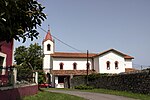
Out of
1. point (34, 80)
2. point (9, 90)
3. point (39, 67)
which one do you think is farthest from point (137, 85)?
point (39, 67)

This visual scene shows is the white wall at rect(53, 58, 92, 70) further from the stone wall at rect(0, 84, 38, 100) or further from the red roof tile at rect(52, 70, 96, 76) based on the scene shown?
the stone wall at rect(0, 84, 38, 100)

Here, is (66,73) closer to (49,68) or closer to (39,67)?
(49,68)

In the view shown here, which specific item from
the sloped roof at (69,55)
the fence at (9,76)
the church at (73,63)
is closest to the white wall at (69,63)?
the church at (73,63)

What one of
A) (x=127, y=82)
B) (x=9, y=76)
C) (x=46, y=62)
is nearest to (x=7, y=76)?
(x=9, y=76)

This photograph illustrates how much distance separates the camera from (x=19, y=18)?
21.4 ft

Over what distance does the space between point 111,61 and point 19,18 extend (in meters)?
49.9

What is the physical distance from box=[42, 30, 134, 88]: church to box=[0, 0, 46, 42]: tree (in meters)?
45.1

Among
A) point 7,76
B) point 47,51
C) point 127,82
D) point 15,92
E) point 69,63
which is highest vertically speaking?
point 47,51

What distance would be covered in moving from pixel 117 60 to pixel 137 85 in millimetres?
31747

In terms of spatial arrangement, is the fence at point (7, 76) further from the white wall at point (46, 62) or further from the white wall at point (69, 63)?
the white wall at point (46, 62)

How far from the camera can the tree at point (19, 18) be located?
5636 mm

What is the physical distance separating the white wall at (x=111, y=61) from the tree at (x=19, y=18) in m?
47.8

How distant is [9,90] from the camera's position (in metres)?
13.2

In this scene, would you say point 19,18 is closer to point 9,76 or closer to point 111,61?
point 9,76
